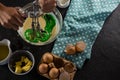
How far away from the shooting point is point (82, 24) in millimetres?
943

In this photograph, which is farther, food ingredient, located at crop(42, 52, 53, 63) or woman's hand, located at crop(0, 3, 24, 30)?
food ingredient, located at crop(42, 52, 53, 63)

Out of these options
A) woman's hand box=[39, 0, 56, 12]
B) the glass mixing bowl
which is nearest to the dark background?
the glass mixing bowl

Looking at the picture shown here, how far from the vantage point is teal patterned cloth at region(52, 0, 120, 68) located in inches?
35.0

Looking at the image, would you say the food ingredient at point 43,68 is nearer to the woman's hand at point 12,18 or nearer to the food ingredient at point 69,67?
the food ingredient at point 69,67

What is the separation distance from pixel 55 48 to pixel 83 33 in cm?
11

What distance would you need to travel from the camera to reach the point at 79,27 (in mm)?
933

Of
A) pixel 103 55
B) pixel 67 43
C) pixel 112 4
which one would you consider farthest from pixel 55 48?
pixel 112 4

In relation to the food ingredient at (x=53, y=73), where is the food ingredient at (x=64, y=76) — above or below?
below

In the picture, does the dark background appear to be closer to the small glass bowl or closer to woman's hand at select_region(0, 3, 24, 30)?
the small glass bowl

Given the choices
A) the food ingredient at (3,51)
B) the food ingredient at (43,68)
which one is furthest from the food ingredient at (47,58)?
A: the food ingredient at (3,51)

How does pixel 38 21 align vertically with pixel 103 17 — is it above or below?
above

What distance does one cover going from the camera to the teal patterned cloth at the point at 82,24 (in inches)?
35.0

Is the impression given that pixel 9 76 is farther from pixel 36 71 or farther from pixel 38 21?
pixel 38 21

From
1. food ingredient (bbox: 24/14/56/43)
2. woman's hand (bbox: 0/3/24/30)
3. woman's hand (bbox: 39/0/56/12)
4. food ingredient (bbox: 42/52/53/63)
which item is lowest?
food ingredient (bbox: 42/52/53/63)
